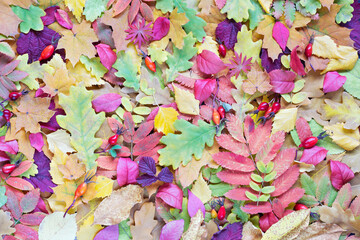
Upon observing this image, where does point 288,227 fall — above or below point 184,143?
below

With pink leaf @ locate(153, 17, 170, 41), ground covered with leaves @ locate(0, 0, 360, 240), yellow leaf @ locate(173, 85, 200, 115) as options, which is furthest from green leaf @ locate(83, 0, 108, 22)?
yellow leaf @ locate(173, 85, 200, 115)

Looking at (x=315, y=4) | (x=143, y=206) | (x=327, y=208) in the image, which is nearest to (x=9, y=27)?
(x=143, y=206)

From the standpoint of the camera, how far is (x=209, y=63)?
2.40 feet

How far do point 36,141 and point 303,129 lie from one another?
590 millimetres

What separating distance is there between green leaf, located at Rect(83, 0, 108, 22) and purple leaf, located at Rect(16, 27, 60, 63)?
0.08 meters

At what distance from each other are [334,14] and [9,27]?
71 cm

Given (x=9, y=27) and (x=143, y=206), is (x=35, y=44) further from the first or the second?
(x=143, y=206)

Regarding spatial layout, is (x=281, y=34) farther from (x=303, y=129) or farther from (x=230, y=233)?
(x=230, y=233)

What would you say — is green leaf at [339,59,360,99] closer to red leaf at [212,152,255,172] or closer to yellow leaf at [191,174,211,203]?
red leaf at [212,152,255,172]

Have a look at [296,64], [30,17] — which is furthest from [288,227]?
[30,17]

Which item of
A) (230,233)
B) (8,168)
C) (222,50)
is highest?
(222,50)

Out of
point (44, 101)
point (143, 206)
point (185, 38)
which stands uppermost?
point (185, 38)

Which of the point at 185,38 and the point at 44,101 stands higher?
the point at 185,38

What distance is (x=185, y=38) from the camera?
2.35 ft
